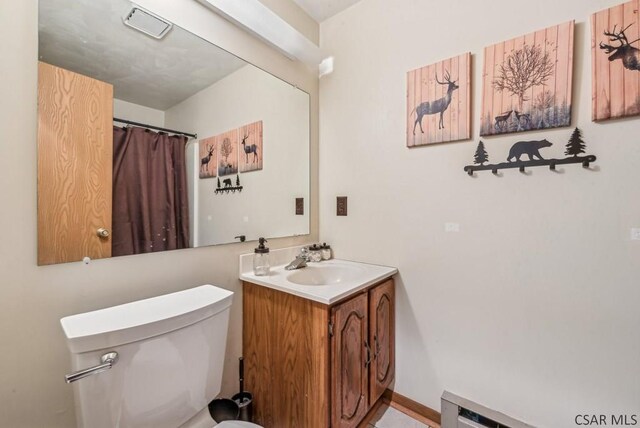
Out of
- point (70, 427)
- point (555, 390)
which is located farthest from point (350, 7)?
point (70, 427)

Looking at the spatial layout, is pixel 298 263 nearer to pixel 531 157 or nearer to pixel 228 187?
pixel 228 187

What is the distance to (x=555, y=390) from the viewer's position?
1.16 metres

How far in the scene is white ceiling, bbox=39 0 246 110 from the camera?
35.4 inches

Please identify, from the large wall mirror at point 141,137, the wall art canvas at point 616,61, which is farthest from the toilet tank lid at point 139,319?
the wall art canvas at point 616,61

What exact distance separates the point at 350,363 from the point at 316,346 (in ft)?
0.76

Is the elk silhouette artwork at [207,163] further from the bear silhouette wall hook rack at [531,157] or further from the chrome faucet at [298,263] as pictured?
the bear silhouette wall hook rack at [531,157]

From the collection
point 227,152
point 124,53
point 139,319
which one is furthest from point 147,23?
point 139,319

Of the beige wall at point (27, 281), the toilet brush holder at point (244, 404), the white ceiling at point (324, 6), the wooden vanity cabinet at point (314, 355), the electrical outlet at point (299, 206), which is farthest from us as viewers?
the electrical outlet at point (299, 206)

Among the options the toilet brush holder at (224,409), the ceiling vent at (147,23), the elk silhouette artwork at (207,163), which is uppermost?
the ceiling vent at (147,23)

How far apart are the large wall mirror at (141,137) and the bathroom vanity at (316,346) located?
0.47m

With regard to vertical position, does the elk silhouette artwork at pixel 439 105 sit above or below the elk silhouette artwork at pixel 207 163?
above

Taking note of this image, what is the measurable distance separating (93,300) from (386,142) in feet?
5.24

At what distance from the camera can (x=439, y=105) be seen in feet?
4.61

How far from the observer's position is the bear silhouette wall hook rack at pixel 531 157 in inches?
43.0
